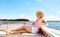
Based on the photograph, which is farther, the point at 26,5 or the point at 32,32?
the point at 26,5

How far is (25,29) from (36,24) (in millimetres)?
322

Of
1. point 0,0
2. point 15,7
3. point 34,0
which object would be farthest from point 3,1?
point 34,0

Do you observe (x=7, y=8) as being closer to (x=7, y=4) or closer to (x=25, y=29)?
(x=7, y=4)

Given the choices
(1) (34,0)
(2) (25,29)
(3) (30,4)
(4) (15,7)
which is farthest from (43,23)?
(3) (30,4)

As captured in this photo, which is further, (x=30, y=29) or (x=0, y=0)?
(x=0, y=0)

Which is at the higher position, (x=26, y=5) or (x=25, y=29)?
(x=26, y=5)

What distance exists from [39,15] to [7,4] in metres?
14.2

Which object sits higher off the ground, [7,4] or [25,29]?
[7,4]

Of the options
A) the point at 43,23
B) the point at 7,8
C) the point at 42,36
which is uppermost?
the point at 7,8

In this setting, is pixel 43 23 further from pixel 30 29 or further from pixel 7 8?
pixel 7 8

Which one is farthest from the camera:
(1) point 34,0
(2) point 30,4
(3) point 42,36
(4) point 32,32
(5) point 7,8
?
(2) point 30,4

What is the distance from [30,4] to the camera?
22109mm

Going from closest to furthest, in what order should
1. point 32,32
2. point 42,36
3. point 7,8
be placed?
point 42,36 < point 32,32 < point 7,8

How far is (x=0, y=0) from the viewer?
55.1ft
